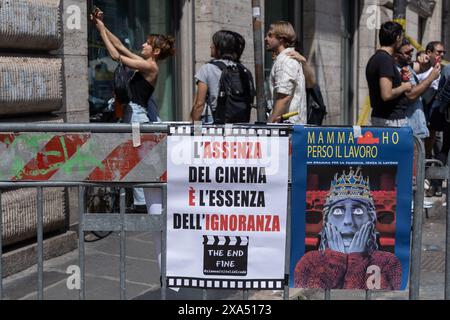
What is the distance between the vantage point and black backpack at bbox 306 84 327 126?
694cm

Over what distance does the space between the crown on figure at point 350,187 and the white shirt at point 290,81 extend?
242 cm

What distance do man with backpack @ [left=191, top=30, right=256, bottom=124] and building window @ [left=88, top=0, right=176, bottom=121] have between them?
5.57 ft

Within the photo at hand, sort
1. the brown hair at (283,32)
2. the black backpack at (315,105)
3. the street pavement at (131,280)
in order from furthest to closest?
1. the black backpack at (315,105)
2. the brown hair at (283,32)
3. the street pavement at (131,280)

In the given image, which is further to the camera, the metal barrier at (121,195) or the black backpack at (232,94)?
the black backpack at (232,94)

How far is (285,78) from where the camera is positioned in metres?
5.30

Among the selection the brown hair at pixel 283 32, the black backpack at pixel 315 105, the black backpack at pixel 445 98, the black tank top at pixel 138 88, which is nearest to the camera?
the brown hair at pixel 283 32

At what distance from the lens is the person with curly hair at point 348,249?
3.01 metres

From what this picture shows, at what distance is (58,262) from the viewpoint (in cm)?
518

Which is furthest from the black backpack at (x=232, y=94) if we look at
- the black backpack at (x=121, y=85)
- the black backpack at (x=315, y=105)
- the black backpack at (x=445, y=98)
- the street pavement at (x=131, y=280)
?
the black backpack at (x=445, y=98)

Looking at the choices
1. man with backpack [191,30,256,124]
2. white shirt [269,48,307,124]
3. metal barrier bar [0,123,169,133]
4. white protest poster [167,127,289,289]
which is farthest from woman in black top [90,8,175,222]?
white protest poster [167,127,289,289]

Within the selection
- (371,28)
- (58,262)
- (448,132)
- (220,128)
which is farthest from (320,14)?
(220,128)

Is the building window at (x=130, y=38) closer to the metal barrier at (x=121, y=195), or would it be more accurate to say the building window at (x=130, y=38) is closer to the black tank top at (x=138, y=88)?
the black tank top at (x=138, y=88)
